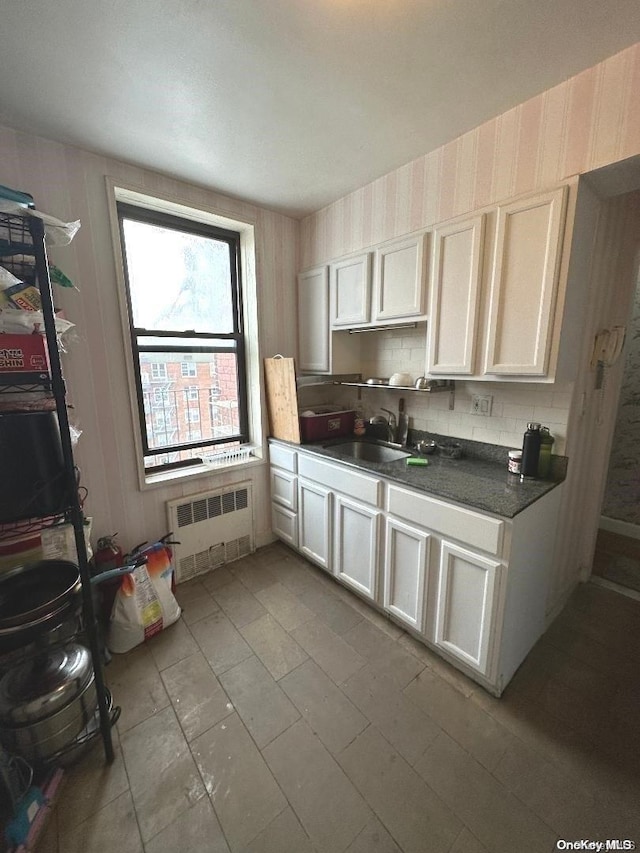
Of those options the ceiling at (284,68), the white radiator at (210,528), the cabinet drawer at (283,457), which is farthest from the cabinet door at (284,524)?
the ceiling at (284,68)

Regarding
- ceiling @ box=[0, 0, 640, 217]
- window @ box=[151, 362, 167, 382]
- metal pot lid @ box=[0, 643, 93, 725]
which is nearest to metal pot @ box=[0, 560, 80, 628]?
metal pot lid @ box=[0, 643, 93, 725]

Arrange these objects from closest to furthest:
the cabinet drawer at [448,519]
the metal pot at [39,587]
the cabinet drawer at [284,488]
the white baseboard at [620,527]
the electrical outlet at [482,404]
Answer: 1. the metal pot at [39,587]
2. the cabinet drawer at [448,519]
3. the electrical outlet at [482,404]
4. the cabinet drawer at [284,488]
5. the white baseboard at [620,527]

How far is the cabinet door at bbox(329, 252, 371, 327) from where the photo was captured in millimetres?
2131

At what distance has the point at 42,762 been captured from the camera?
1.16 meters

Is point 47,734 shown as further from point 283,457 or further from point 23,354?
point 283,457

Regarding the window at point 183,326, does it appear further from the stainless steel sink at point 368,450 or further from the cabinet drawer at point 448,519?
the cabinet drawer at point 448,519

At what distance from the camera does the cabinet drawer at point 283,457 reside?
94.7 inches

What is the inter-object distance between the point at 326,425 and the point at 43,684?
1893 mm

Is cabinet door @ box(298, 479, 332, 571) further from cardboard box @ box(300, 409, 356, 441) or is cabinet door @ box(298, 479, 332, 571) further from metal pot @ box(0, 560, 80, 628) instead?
metal pot @ box(0, 560, 80, 628)

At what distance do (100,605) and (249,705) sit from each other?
1.00 m

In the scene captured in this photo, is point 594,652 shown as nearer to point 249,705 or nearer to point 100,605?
point 249,705

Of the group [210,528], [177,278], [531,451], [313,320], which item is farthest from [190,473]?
[531,451]

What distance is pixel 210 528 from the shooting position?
7.80 feet

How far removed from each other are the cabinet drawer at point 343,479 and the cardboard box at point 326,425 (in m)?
0.19
